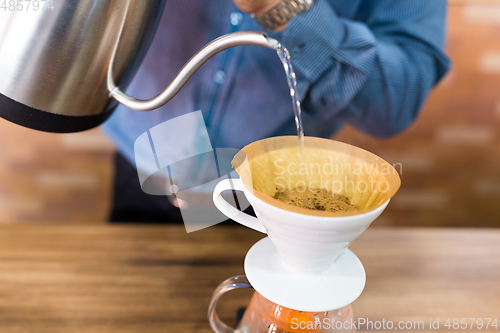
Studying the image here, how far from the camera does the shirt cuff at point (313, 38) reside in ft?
2.05

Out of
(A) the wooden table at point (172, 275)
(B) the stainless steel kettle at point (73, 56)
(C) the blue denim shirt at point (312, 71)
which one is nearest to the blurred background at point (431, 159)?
(C) the blue denim shirt at point (312, 71)

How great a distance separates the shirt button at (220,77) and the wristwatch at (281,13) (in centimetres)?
23

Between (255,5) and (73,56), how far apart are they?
224 millimetres

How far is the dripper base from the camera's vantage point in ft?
1.17

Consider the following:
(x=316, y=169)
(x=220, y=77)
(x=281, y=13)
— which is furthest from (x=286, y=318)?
(x=220, y=77)

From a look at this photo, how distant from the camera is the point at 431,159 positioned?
1673mm

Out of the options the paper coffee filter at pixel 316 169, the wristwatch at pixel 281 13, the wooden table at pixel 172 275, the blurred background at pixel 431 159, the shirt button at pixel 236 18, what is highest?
the wristwatch at pixel 281 13

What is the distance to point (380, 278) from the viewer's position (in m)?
0.64

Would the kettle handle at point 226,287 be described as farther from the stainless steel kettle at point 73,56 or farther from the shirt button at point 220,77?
the shirt button at point 220,77

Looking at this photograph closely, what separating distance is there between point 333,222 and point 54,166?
4.83 feet

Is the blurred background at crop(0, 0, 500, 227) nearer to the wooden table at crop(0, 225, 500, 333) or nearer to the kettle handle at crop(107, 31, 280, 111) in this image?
the wooden table at crop(0, 225, 500, 333)

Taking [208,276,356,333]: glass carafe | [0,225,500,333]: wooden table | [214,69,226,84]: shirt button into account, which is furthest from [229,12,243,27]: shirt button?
[208,276,356,333]: glass carafe

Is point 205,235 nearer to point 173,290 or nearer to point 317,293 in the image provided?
point 173,290

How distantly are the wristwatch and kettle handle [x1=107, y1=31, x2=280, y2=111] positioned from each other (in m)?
0.18
